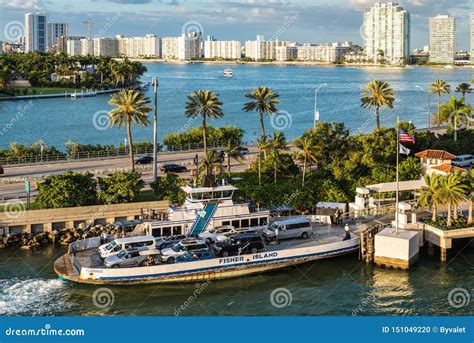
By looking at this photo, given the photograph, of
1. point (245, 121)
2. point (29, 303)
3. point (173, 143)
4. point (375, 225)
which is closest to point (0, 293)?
point (29, 303)

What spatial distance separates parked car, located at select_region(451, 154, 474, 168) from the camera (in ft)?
194

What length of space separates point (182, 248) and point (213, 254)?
6.41 ft

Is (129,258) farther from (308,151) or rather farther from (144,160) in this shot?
(144,160)

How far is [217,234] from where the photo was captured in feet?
134

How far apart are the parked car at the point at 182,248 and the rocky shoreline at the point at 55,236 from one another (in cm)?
604

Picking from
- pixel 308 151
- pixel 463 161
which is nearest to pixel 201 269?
pixel 308 151

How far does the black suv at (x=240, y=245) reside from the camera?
38.8 metres

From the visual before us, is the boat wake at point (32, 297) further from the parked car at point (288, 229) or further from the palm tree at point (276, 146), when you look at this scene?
the palm tree at point (276, 146)

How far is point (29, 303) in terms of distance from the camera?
3431 cm

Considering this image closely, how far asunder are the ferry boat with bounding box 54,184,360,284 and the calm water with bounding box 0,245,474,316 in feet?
1.94

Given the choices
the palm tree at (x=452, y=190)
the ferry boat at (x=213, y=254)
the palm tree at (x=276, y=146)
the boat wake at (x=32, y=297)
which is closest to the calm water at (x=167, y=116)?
the palm tree at (x=276, y=146)

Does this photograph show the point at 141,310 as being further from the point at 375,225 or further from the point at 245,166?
the point at 245,166

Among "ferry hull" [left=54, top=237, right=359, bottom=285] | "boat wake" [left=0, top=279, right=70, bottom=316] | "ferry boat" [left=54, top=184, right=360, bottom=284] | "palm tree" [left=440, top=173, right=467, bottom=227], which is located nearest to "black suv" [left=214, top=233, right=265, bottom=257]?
"ferry boat" [left=54, top=184, right=360, bottom=284]

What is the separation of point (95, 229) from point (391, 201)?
21.6 metres
